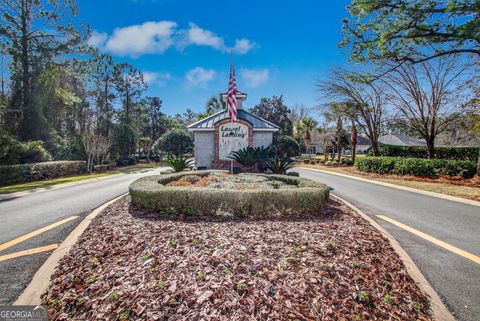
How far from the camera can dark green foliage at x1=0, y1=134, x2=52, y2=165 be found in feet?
47.3

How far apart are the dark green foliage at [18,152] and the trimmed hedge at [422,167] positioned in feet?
85.7

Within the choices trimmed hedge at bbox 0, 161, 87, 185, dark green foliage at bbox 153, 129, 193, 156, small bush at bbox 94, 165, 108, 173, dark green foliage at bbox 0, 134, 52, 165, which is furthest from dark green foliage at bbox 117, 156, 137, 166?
dark green foliage at bbox 0, 134, 52, 165

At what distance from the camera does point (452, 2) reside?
299 inches

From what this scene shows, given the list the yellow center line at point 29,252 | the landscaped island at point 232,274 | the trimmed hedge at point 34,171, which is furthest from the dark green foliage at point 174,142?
the yellow center line at point 29,252

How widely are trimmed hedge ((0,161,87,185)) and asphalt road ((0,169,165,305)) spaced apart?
258 inches

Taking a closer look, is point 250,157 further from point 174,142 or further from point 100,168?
point 174,142

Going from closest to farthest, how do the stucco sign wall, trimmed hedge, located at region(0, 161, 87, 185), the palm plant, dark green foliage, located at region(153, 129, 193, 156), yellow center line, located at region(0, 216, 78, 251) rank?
yellow center line, located at region(0, 216, 78, 251) < trimmed hedge, located at region(0, 161, 87, 185) < the stucco sign wall < dark green foliage, located at region(153, 129, 193, 156) < the palm plant

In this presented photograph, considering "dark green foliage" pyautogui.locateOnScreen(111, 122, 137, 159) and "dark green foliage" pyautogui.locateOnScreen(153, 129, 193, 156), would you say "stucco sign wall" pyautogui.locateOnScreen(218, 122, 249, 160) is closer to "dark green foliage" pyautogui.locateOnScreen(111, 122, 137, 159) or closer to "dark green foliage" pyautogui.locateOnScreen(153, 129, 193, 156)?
"dark green foliage" pyautogui.locateOnScreen(153, 129, 193, 156)

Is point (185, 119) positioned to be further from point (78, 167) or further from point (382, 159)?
point (382, 159)

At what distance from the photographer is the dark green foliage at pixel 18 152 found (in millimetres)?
14405

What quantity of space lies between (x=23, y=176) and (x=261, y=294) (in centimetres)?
1780

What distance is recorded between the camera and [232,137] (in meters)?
14.4

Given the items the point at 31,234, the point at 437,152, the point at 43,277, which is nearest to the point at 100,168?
the point at 31,234

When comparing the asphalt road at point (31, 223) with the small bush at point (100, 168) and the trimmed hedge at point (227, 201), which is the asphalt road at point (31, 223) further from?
the small bush at point (100, 168)
